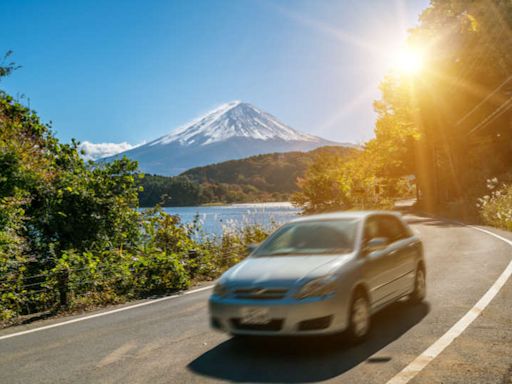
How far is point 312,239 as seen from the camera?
675 cm

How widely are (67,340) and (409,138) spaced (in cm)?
4540

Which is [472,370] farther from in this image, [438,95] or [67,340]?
[438,95]

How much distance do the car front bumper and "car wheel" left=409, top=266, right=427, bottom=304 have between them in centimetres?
271

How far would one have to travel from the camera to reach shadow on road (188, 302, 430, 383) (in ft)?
16.3

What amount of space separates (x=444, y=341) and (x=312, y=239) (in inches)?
77.8

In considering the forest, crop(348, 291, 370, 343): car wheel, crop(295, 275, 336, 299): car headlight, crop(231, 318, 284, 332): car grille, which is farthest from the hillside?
crop(295, 275, 336, 299): car headlight

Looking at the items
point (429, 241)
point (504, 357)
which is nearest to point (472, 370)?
point (504, 357)

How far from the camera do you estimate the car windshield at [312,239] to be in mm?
6469

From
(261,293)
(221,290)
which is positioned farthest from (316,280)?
(221,290)

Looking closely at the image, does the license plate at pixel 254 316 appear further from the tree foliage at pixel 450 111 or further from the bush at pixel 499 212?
the tree foliage at pixel 450 111

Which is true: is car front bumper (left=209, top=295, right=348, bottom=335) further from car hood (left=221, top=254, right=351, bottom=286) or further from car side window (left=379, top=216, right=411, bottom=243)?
car side window (left=379, top=216, right=411, bottom=243)

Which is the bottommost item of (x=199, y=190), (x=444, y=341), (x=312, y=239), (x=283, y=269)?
(x=444, y=341)

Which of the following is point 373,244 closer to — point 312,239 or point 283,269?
point 312,239

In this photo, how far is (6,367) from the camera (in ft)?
19.0
